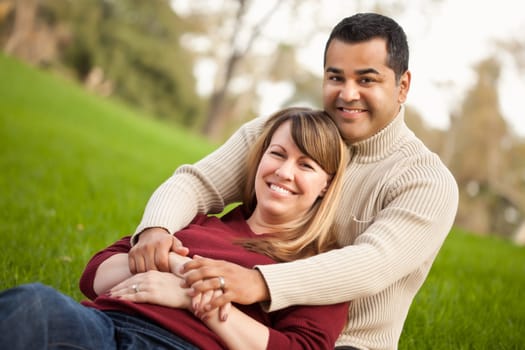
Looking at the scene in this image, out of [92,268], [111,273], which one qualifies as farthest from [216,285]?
[92,268]

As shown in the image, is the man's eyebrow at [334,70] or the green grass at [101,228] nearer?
the man's eyebrow at [334,70]

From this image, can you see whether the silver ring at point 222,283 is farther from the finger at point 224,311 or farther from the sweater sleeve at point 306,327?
the sweater sleeve at point 306,327

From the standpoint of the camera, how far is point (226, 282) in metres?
2.03

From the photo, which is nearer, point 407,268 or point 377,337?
point 407,268

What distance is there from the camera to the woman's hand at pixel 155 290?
6.91 ft

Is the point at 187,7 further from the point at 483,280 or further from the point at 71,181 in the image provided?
the point at 483,280

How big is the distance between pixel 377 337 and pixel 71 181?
558 centimetres

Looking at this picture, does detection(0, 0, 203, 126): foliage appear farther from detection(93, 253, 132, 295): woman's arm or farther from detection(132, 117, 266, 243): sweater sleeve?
detection(93, 253, 132, 295): woman's arm

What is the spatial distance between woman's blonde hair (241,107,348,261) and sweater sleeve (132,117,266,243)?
38cm

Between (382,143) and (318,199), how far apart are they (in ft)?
1.39

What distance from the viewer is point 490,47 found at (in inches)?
1010

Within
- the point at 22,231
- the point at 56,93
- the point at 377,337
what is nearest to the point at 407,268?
the point at 377,337

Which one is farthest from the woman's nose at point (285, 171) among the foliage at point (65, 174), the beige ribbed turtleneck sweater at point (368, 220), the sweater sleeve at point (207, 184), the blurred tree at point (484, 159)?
the blurred tree at point (484, 159)

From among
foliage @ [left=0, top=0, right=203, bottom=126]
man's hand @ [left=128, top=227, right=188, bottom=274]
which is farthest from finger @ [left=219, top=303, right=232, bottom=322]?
foliage @ [left=0, top=0, right=203, bottom=126]
